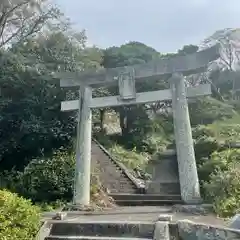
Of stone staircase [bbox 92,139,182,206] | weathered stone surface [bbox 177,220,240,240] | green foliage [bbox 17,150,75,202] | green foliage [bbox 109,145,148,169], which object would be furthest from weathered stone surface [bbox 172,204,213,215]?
green foliage [bbox 109,145,148,169]

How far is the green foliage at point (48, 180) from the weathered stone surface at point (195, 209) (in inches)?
175

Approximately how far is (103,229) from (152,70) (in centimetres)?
642

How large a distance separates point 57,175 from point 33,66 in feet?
22.0

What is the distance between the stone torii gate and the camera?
41.3 ft

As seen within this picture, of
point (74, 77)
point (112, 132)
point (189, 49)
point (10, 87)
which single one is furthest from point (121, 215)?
point (189, 49)

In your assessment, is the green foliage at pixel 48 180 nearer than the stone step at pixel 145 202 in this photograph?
No

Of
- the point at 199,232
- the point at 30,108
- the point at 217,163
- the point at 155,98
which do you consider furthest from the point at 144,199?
the point at 30,108

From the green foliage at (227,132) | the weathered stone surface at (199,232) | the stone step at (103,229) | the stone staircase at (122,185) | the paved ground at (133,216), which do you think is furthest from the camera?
the green foliage at (227,132)

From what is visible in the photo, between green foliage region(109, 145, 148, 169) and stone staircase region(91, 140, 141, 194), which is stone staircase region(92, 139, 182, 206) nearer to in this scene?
stone staircase region(91, 140, 141, 194)

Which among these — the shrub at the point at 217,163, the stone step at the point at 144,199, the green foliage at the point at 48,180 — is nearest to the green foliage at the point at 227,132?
the shrub at the point at 217,163

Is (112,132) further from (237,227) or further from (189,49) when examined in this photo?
(237,227)

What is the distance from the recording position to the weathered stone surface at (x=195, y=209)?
11180mm

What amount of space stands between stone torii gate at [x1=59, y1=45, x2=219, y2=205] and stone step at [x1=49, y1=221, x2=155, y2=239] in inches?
125

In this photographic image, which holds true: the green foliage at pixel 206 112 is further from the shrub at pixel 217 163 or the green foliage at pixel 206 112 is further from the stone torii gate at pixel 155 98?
the stone torii gate at pixel 155 98
